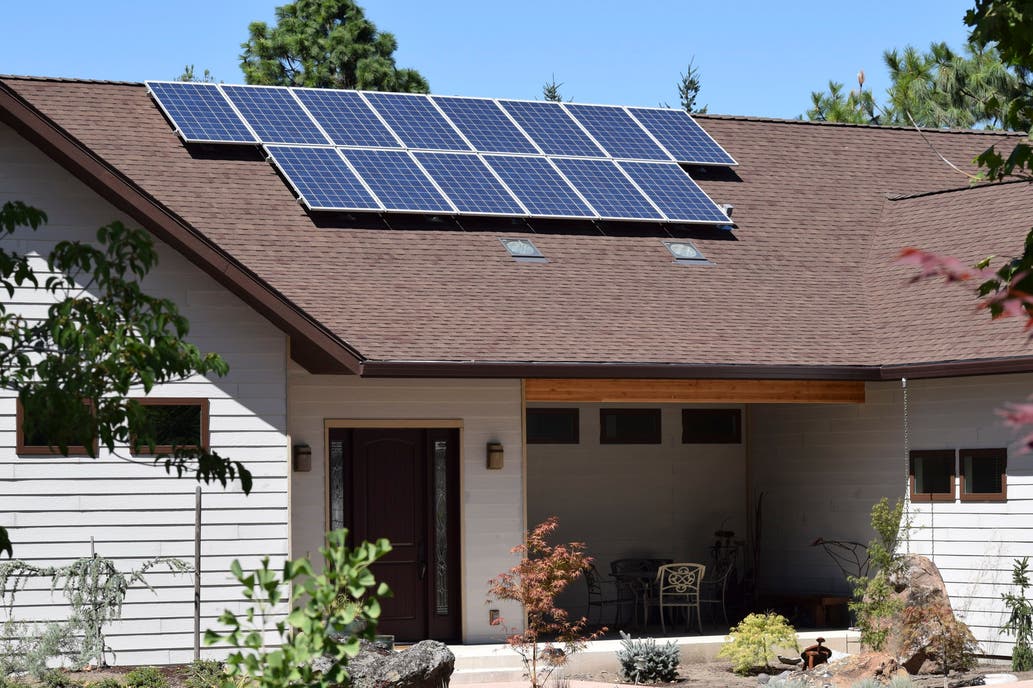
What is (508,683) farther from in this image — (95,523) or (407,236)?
(407,236)

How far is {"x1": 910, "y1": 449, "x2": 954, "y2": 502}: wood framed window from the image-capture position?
55.0ft

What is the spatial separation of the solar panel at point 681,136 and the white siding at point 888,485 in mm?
3447

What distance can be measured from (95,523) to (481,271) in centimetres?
522

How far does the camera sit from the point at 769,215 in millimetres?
20344

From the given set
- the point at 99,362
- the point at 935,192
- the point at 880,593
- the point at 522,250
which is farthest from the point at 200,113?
the point at 99,362

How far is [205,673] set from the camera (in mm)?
13180

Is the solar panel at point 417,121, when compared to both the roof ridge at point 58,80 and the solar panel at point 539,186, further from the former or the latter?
the roof ridge at point 58,80

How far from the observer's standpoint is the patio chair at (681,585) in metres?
17.7

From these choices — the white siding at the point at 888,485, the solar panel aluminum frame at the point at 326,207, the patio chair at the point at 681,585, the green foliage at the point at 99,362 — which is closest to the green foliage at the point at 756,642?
the patio chair at the point at 681,585

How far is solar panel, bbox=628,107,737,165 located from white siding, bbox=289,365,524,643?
599cm

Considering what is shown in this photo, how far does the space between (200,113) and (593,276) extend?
17.1 ft

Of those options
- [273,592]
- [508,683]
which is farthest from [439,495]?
[273,592]

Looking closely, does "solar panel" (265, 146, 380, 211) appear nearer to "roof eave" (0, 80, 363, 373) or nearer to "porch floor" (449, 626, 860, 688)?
"roof eave" (0, 80, 363, 373)

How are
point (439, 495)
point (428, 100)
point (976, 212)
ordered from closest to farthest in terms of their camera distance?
point (439, 495)
point (976, 212)
point (428, 100)
